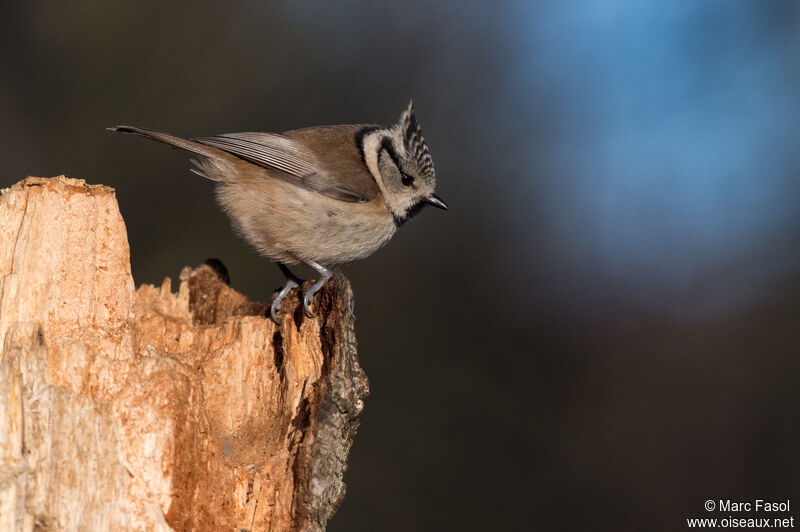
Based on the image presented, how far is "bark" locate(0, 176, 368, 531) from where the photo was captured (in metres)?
2.02

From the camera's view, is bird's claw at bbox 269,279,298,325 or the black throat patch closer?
bird's claw at bbox 269,279,298,325

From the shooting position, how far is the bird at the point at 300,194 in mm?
3566

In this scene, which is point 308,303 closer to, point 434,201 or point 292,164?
point 292,164

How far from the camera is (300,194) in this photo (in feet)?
11.8

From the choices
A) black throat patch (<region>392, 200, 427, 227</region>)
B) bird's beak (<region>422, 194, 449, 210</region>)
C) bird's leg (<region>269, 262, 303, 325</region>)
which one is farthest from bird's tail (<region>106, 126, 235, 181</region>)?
bird's beak (<region>422, 194, 449, 210</region>)

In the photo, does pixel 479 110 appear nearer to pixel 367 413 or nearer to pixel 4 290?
pixel 367 413

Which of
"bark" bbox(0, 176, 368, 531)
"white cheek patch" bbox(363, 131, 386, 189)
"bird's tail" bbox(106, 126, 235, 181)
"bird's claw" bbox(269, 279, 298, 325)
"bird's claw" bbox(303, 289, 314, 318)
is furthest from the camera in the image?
"white cheek patch" bbox(363, 131, 386, 189)

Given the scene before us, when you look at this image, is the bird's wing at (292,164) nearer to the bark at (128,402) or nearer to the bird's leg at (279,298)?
the bird's leg at (279,298)

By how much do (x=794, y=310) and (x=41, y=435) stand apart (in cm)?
538

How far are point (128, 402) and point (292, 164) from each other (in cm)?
171

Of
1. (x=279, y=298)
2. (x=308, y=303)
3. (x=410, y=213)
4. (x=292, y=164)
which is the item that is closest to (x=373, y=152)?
(x=410, y=213)

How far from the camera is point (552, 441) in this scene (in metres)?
5.60

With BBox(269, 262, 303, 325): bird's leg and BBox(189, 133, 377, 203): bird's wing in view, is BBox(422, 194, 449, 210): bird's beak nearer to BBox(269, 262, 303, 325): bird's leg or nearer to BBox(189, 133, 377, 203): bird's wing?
BBox(189, 133, 377, 203): bird's wing

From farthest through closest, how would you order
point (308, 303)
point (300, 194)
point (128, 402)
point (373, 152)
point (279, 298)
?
point (373, 152) → point (300, 194) → point (279, 298) → point (308, 303) → point (128, 402)
